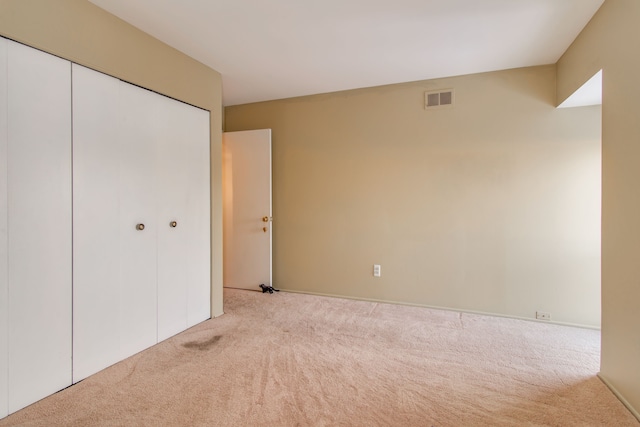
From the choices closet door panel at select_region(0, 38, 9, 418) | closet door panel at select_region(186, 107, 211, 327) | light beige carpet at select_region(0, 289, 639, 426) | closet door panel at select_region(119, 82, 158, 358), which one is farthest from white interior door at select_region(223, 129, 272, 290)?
closet door panel at select_region(0, 38, 9, 418)

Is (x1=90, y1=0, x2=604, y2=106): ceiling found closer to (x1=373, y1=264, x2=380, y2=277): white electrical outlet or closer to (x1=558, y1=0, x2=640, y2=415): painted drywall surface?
(x1=558, y1=0, x2=640, y2=415): painted drywall surface

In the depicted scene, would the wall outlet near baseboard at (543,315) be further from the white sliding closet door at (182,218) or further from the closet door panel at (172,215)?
the closet door panel at (172,215)

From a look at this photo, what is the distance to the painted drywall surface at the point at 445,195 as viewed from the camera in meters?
2.90

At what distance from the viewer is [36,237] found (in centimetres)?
178

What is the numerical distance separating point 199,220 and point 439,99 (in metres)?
2.68

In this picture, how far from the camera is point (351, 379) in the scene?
2020 millimetres

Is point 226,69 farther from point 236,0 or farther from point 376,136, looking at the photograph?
point 376,136

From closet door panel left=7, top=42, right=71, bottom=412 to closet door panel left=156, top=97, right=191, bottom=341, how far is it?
670mm

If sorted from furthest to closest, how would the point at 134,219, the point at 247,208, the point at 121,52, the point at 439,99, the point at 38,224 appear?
1. the point at 247,208
2. the point at 439,99
3. the point at 134,219
4. the point at 121,52
5. the point at 38,224

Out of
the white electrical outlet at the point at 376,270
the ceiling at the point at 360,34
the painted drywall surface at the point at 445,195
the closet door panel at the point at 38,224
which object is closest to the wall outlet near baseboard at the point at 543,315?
the painted drywall surface at the point at 445,195

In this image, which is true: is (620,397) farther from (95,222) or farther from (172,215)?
(95,222)

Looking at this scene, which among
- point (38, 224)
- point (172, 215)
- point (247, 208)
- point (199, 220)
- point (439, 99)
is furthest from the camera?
point (247, 208)

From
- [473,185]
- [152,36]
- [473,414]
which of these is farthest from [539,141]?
[152,36]

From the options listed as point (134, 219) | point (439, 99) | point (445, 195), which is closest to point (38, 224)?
point (134, 219)
